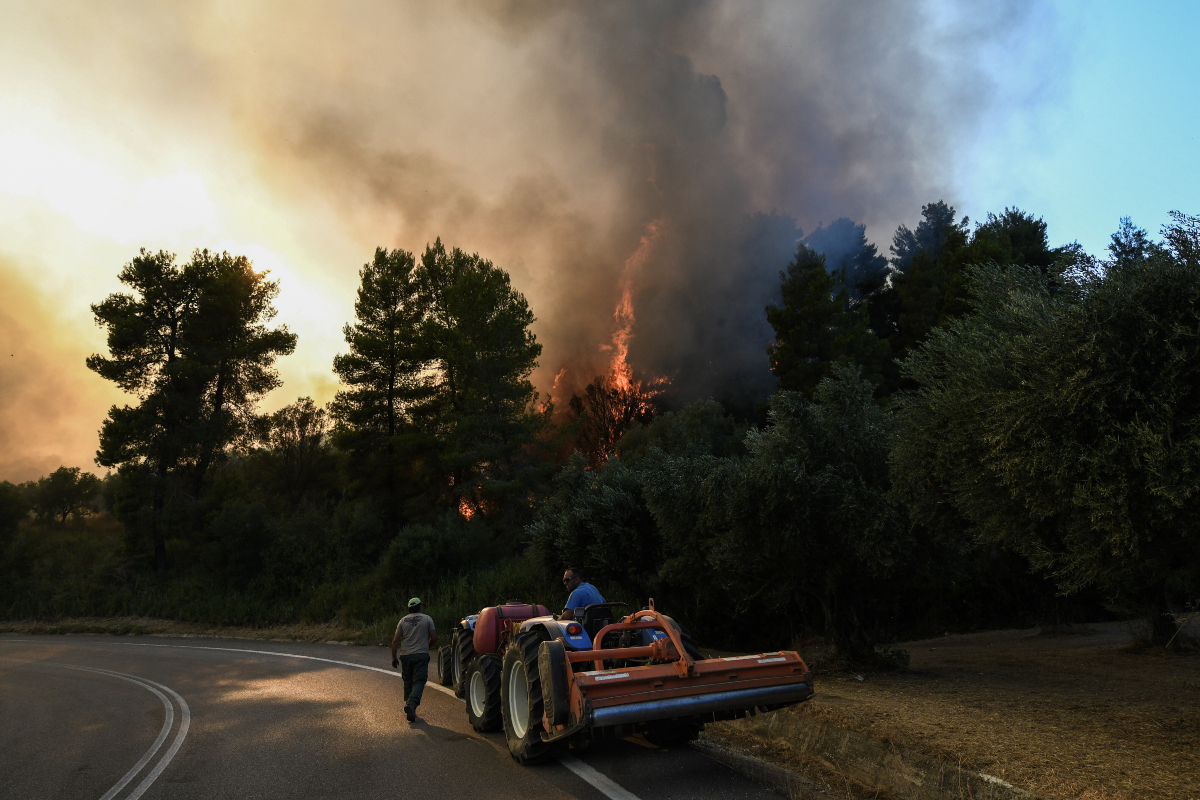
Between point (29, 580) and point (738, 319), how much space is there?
55.2 meters

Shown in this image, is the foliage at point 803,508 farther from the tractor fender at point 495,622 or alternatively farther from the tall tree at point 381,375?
the tall tree at point 381,375

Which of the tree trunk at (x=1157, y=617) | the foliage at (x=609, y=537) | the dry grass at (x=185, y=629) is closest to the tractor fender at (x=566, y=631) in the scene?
the foliage at (x=609, y=537)

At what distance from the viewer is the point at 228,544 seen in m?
34.0

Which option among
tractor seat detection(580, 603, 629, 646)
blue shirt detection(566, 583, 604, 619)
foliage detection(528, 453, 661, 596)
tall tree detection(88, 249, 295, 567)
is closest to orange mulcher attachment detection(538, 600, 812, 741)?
tractor seat detection(580, 603, 629, 646)

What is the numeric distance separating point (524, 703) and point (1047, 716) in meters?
6.18

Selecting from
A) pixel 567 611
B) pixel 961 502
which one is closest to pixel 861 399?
pixel 961 502

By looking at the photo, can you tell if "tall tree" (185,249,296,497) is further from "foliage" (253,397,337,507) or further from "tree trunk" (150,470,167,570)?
"foliage" (253,397,337,507)

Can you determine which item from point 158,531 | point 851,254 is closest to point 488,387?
point 158,531

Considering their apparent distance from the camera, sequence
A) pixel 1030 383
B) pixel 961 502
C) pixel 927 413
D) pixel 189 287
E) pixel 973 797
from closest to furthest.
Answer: pixel 973 797, pixel 1030 383, pixel 961 502, pixel 927 413, pixel 189 287

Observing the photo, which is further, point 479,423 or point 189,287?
point 189,287

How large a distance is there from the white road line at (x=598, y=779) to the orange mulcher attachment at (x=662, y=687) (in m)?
0.53

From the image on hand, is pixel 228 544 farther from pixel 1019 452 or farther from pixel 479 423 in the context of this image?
pixel 1019 452

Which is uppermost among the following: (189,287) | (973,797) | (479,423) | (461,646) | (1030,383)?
(189,287)

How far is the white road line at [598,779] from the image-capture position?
5.43 metres
